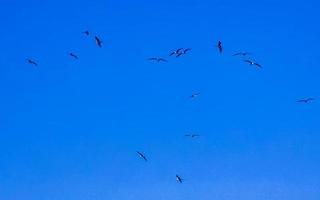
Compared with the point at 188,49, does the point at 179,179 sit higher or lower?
lower

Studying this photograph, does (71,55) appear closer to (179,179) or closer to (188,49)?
(188,49)

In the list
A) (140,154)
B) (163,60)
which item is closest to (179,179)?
(140,154)

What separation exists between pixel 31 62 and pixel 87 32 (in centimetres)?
776

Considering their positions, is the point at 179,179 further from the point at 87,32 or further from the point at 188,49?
the point at 87,32

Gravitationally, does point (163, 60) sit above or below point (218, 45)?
above

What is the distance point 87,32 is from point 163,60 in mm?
8542

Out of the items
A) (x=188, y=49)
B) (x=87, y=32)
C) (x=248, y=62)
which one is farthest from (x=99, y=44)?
(x=248, y=62)

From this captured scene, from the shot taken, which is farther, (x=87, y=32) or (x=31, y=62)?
(x=31, y=62)

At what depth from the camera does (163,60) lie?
2098 inches

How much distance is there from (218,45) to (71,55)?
1064 cm

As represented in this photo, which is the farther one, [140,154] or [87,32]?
[140,154]

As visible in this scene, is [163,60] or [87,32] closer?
[87,32]

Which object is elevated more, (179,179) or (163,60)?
(163,60)

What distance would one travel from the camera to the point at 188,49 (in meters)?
50.2
